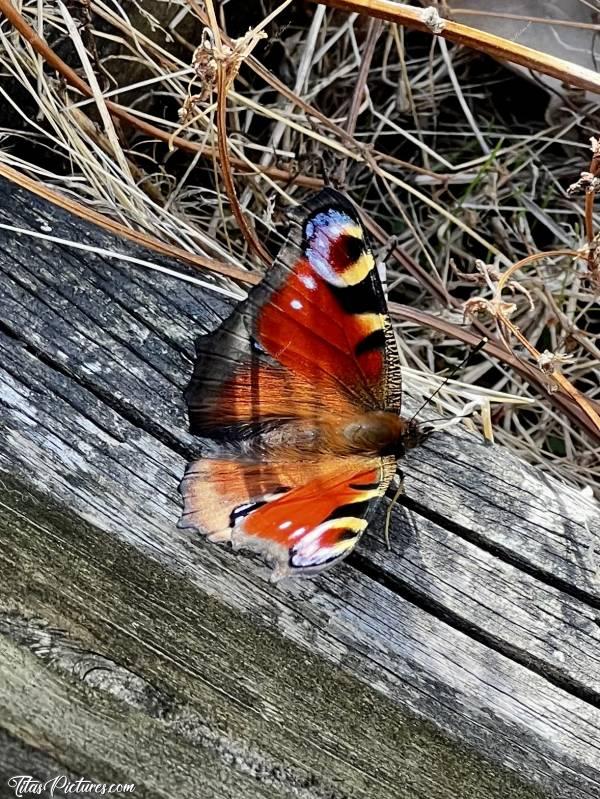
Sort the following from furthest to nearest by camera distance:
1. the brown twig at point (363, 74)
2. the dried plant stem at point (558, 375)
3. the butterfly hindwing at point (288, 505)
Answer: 1. the brown twig at point (363, 74)
2. the dried plant stem at point (558, 375)
3. the butterfly hindwing at point (288, 505)

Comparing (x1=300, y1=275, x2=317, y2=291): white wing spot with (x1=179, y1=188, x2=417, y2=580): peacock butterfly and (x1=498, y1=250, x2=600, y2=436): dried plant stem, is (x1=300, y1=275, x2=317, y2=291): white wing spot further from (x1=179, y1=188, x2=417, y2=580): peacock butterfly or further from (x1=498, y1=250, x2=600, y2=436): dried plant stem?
(x1=498, y1=250, x2=600, y2=436): dried plant stem

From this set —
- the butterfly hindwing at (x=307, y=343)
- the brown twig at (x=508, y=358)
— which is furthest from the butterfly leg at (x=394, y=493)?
the brown twig at (x=508, y=358)

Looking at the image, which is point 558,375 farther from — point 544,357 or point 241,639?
point 241,639

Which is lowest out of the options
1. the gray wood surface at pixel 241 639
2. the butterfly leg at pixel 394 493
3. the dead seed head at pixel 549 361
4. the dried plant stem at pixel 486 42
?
the gray wood surface at pixel 241 639

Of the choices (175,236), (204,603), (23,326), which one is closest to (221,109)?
(175,236)

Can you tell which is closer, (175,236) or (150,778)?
(150,778)

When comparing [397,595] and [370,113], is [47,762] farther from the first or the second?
[370,113]

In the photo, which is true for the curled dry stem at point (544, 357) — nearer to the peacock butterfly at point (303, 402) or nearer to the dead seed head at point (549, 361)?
the dead seed head at point (549, 361)

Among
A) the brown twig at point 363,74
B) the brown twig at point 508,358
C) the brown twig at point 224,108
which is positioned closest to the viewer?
the brown twig at point 224,108

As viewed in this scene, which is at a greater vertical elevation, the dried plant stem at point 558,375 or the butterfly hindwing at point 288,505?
Answer: the dried plant stem at point 558,375
